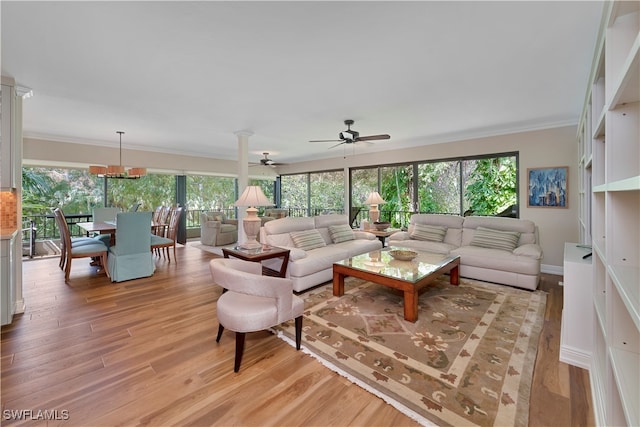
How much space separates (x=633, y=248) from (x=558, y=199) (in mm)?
4027

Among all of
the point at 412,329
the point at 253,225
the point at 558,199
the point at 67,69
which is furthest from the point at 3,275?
the point at 558,199

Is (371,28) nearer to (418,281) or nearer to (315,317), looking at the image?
(418,281)

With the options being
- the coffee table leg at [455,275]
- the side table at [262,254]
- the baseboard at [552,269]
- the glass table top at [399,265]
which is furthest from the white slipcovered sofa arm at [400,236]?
the side table at [262,254]

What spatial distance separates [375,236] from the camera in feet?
17.4

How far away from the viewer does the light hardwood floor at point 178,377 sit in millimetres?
1568

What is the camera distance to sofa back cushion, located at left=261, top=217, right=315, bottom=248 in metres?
3.96

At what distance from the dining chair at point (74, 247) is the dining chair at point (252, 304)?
3.21 m

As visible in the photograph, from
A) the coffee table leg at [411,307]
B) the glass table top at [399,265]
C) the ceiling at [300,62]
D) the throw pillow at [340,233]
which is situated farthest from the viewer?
the throw pillow at [340,233]

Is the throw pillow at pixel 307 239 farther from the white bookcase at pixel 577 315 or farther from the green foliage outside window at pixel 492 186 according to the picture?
the green foliage outside window at pixel 492 186

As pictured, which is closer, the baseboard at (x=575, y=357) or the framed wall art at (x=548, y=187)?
the baseboard at (x=575, y=357)

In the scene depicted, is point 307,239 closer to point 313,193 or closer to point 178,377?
point 178,377

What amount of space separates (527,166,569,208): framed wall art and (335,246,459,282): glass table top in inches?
89.0

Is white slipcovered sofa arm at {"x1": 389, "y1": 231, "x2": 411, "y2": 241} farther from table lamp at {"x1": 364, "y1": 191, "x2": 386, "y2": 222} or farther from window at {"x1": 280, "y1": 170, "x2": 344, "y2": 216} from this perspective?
window at {"x1": 280, "y1": 170, "x2": 344, "y2": 216}

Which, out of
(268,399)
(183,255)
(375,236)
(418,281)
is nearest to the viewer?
(268,399)
